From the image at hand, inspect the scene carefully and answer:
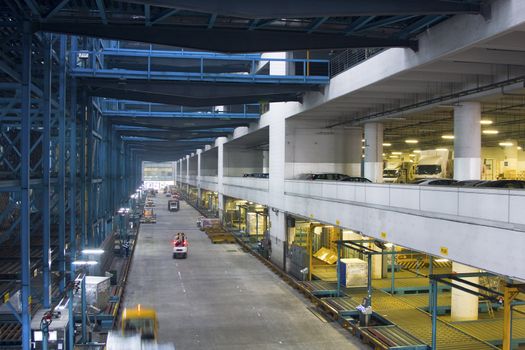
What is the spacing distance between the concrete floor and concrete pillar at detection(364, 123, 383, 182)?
797cm

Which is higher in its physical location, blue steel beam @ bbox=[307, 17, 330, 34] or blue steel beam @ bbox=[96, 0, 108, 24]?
blue steel beam @ bbox=[307, 17, 330, 34]

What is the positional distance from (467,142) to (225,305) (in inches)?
514

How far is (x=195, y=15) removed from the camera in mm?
14523

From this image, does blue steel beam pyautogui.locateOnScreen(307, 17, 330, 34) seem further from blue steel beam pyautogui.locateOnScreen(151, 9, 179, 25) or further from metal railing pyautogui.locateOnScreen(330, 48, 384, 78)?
metal railing pyautogui.locateOnScreen(330, 48, 384, 78)

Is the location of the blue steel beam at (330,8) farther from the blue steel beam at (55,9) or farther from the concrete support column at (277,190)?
the concrete support column at (277,190)

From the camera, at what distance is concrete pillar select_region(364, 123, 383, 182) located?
91.4ft

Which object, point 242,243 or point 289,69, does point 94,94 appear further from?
point 242,243

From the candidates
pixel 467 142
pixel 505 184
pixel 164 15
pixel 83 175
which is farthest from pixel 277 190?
pixel 164 15

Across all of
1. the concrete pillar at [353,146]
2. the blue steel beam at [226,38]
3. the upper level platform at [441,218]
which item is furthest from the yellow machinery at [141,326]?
the concrete pillar at [353,146]

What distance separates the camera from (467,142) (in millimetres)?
19266

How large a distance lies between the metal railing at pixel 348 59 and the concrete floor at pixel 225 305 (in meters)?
11.3

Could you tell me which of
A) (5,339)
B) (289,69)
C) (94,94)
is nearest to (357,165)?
(289,69)

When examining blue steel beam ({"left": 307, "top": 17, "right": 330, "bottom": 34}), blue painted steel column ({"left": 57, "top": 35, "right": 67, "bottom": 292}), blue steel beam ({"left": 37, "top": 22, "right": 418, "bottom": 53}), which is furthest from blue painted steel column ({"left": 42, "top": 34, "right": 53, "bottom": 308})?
blue steel beam ({"left": 307, "top": 17, "right": 330, "bottom": 34})

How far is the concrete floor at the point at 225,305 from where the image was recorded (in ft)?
61.0
